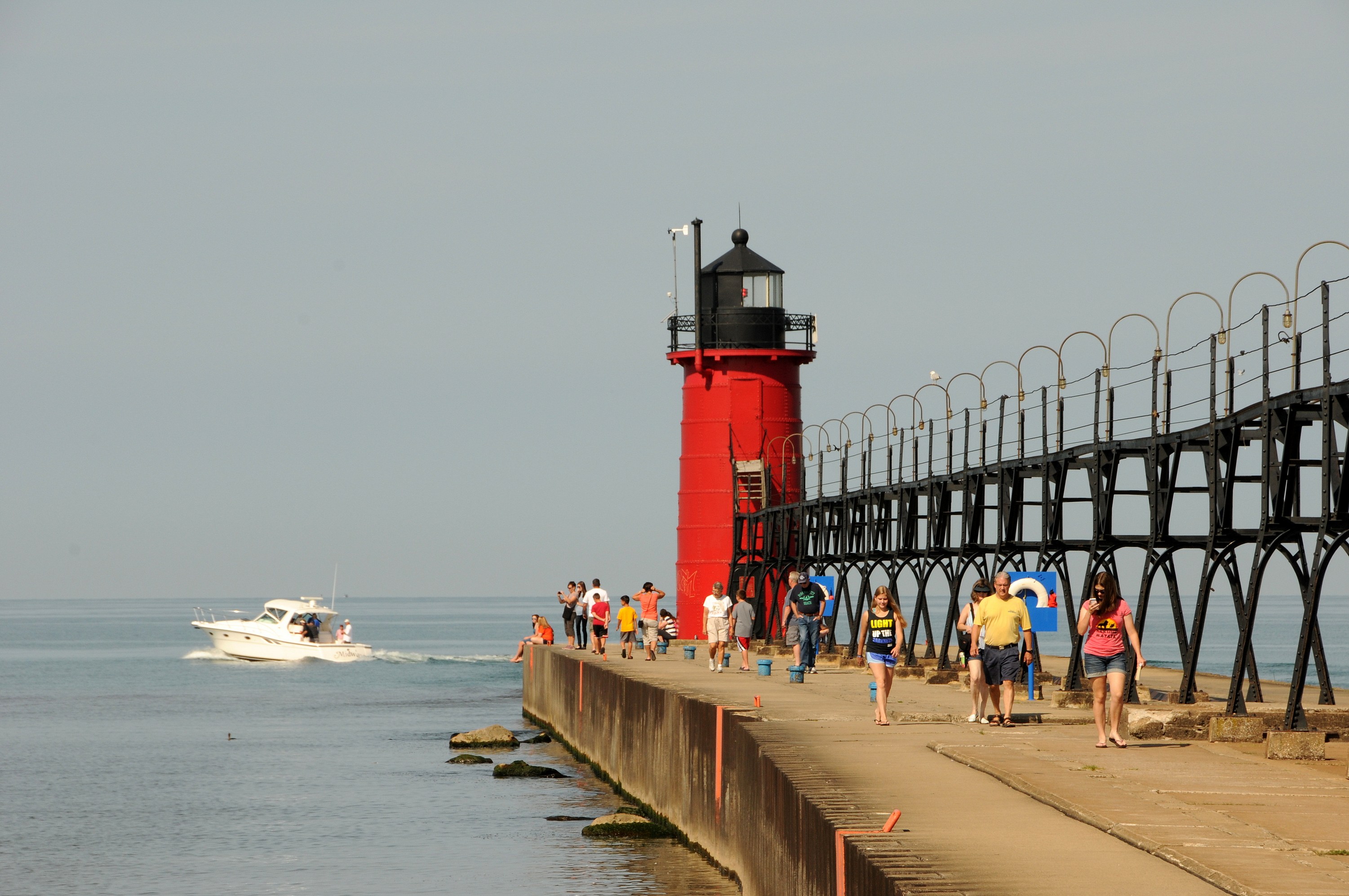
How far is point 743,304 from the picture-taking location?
48.0 m

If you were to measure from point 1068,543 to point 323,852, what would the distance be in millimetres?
11768

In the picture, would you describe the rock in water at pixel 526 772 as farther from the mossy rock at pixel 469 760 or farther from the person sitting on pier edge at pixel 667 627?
the person sitting on pier edge at pixel 667 627

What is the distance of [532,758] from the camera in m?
35.0

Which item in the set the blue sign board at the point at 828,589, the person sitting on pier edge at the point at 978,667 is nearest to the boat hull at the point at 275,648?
the blue sign board at the point at 828,589

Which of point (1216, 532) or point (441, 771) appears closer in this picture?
point (1216, 532)

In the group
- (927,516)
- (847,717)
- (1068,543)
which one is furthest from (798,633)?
(847,717)

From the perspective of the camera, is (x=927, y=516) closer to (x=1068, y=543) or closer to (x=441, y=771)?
(x=1068, y=543)

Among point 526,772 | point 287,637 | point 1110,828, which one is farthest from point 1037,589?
point 287,637

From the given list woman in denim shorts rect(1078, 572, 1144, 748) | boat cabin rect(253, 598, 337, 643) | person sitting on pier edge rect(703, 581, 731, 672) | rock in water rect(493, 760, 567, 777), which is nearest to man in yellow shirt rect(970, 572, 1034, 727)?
woman in denim shorts rect(1078, 572, 1144, 748)

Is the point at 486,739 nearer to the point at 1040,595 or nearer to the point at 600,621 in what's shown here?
the point at 600,621

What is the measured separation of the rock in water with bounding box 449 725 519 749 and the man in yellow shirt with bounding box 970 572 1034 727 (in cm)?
2092

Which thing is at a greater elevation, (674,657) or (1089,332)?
(1089,332)

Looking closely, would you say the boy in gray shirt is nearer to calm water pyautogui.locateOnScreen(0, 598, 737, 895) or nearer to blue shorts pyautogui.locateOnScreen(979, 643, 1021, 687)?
calm water pyautogui.locateOnScreen(0, 598, 737, 895)

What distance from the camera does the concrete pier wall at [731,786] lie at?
10.4m
